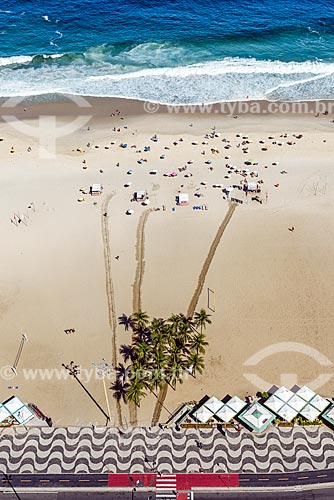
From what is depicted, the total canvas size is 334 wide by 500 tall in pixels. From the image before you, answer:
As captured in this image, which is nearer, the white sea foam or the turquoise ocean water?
the white sea foam

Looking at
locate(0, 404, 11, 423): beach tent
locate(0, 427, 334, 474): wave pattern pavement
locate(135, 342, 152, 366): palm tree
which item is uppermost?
locate(135, 342, 152, 366): palm tree

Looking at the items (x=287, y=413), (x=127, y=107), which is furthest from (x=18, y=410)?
(x=127, y=107)

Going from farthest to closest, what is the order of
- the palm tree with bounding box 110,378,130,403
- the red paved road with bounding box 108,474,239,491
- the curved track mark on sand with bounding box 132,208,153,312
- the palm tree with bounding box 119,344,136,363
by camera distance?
the curved track mark on sand with bounding box 132,208,153,312 < the palm tree with bounding box 119,344,136,363 < the palm tree with bounding box 110,378,130,403 < the red paved road with bounding box 108,474,239,491

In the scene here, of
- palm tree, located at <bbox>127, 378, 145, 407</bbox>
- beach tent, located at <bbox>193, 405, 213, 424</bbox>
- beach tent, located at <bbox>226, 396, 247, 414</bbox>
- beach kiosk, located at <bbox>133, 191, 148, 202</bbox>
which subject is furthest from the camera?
beach kiosk, located at <bbox>133, 191, 148, 202</bbox>

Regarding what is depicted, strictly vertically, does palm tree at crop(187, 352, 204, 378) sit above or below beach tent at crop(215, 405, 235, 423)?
above

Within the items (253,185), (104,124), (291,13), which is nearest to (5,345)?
(253,185)

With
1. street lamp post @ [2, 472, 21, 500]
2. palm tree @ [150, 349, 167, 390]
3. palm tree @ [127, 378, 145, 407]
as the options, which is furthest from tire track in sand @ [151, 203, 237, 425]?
street lamp post @ [2, 472, 21, 500]

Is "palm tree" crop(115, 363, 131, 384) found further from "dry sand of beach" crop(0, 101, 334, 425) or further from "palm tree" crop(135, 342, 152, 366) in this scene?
"palm tree" crop(135, 342, 152, 366)

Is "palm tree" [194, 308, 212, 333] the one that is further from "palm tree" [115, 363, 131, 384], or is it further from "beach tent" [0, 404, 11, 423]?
"beach tent" [0, 404, 11, 423]

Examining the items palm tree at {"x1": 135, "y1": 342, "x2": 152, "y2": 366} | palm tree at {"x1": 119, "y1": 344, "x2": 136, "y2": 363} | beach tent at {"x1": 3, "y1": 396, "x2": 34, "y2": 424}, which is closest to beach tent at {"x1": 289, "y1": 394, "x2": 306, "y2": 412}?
palm tree at {"x1": 135, "y1": 342, "x2": 152, "y2": 366}
